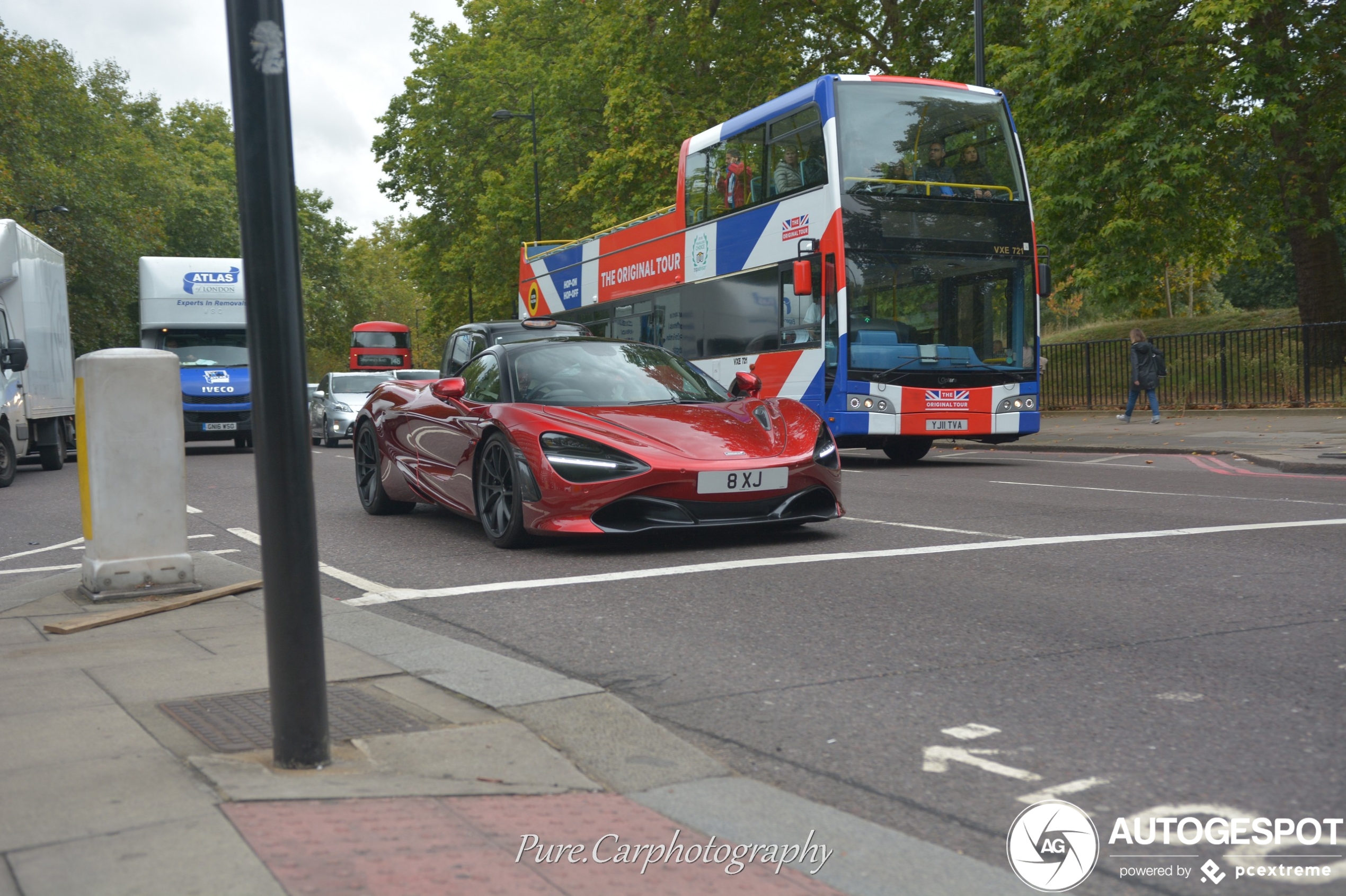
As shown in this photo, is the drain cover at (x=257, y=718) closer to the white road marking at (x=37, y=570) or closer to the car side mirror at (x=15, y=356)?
the white road marking at (x=37, y=570)

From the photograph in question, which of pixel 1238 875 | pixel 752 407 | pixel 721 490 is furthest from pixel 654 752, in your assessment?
pixel 752 407

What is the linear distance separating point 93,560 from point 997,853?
4839 mm

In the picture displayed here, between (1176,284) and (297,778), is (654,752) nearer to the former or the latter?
(297,778)

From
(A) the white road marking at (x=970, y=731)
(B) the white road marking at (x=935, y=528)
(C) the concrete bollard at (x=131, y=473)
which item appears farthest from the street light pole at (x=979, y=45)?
(A) the white road marking at (x=970, y=731)

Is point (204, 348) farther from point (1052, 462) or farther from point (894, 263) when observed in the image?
point (1052, 462)

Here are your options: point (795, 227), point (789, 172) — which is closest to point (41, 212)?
point (789, 172)

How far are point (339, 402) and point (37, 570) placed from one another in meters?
19.3

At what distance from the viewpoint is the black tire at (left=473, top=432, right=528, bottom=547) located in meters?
7.44

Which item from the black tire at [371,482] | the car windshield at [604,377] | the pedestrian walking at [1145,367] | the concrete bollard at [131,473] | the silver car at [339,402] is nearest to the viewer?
the concrete bollard at [131,473]

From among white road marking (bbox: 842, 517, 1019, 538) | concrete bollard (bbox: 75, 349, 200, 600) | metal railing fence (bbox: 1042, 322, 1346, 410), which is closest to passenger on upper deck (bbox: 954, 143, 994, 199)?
white road marking (bbox: 842, 517, 1019, 538)

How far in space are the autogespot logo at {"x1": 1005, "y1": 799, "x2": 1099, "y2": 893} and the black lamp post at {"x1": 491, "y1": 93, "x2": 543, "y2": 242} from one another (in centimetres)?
3615

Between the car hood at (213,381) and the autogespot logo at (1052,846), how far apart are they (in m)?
22.0

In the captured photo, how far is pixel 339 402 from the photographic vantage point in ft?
88.4

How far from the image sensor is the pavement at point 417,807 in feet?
8.41
